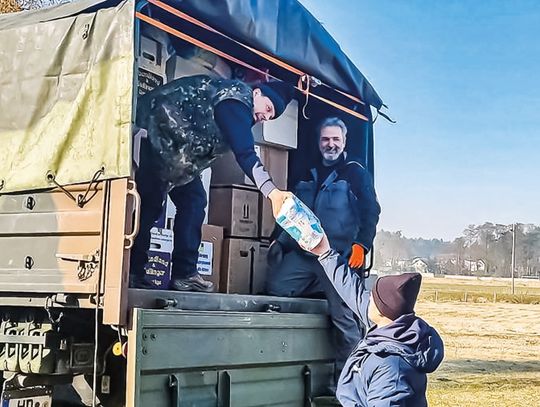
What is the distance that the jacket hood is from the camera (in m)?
3.61

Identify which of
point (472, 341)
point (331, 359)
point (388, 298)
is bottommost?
point (472, 341)

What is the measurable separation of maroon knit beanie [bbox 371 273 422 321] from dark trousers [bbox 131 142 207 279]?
1.60 metres

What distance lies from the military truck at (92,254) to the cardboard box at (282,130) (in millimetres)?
1116

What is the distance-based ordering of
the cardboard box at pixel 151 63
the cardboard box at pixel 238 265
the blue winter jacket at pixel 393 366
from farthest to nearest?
the cardboard box at pixel 238 265 → the cardboard box at pixel 151 63 → the blue winter jacket at pixel 393 366

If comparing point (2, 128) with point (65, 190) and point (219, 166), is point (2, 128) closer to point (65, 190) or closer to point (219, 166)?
point (65, 190)

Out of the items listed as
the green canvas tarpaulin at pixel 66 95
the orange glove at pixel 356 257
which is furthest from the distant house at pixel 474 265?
the green canvas tarpaulin at pixel 66 95

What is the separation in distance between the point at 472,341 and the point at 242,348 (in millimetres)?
17345

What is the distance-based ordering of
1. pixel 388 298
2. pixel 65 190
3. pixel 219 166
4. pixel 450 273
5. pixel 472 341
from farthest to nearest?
pixel 450 273, pixel 472 341, pixel 219 166, pixel 65 190, pixel 388 298

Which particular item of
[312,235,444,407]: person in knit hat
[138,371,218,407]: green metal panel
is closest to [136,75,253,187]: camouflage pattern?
[138,371,218,407]: green metal panel

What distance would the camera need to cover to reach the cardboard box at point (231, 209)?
5641 mm

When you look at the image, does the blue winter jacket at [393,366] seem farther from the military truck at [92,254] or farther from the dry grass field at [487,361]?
the dry grass field at [487,361]

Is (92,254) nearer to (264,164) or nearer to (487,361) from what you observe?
(264,164)

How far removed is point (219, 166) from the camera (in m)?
5.68

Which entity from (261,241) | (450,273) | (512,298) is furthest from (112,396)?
(450,273)
